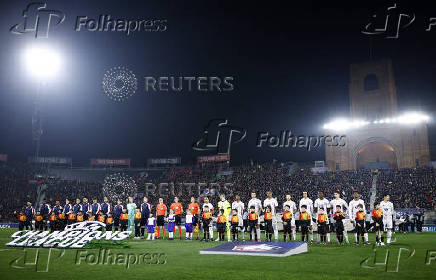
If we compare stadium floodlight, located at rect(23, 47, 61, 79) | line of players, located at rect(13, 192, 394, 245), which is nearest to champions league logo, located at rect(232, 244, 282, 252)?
line of players, located at rect(13, 192, 394, 245)

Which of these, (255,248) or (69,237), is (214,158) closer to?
(69,237)

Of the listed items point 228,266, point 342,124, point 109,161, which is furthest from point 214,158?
point 228,266

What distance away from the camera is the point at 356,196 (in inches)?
679

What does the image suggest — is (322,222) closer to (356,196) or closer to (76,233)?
(356,196)

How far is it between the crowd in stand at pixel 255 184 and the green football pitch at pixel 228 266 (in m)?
25.2

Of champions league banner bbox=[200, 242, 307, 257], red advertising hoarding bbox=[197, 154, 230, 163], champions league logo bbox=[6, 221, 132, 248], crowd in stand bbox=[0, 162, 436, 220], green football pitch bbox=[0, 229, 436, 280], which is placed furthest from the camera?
red advertising hoarding bbox=[197, 154, 230, 163]

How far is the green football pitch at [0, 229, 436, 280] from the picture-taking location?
32.0 feet

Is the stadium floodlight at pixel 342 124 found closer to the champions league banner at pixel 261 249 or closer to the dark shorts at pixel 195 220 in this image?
the dark shorts at pixel 195 220

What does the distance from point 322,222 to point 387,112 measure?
3981 cm

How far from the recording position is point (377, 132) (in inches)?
2000

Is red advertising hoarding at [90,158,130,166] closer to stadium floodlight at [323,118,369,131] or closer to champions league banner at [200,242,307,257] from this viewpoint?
stadium floodlight at [323,118,369,131]

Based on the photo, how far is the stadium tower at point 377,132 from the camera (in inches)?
1925

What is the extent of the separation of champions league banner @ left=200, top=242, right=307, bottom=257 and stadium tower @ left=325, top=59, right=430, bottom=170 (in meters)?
40.1

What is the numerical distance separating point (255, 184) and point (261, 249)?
114 ft
